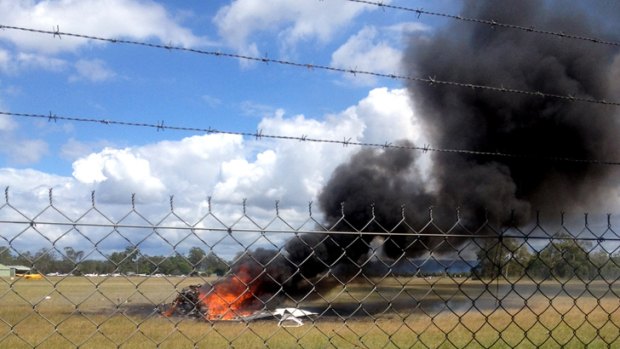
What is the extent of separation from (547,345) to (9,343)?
8.31 meters

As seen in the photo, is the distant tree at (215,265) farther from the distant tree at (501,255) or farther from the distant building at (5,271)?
the distant tree at (501,255)

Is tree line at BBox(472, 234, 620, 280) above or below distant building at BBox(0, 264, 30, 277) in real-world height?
below

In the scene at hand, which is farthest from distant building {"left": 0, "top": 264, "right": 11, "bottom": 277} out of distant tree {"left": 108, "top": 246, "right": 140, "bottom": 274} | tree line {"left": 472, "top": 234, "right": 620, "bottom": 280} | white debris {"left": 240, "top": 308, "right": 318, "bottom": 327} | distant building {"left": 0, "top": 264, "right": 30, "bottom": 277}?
tree line {"left": 472, "top": 234, "right": 620, "bottom": 280}

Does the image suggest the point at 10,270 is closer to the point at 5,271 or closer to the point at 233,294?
the point at 5,271

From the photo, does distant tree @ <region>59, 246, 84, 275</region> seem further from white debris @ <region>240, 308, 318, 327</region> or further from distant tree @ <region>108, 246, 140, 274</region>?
white debris @ <region>240, 308, 318, 327</region>

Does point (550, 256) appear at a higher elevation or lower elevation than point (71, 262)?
lower

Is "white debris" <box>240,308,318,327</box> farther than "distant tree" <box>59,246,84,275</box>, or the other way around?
"white debris" <box>240,308,318,327</box>

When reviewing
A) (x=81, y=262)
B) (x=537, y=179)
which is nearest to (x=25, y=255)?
(x=81, y=262)

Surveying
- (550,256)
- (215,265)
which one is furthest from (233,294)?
(215,265)

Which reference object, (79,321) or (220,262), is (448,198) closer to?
(79,321)

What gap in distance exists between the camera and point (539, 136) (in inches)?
802

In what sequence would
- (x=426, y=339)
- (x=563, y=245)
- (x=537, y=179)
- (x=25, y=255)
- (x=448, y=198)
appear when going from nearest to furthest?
1. (x=25, y=255)
2. (x=563, y=245)
3. (x=426, y=339)
4. (x=537, y=179)
5. (x=448, y=198)

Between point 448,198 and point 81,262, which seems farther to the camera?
point 448,198

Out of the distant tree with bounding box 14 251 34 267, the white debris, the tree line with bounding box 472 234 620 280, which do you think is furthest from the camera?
the white debris
